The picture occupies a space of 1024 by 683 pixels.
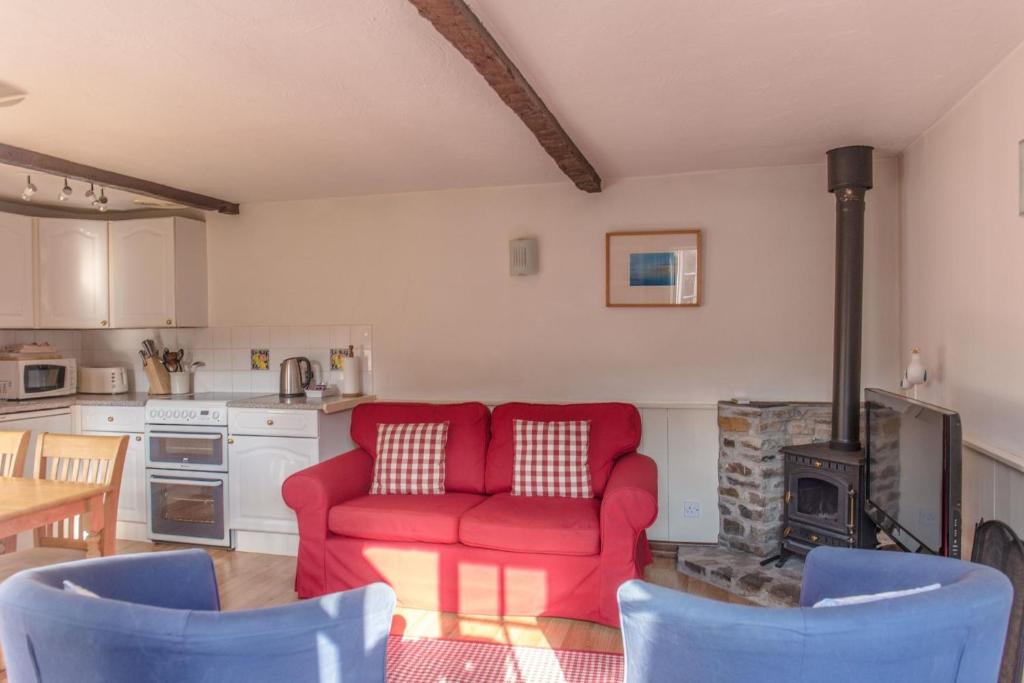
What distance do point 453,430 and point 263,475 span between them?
4.11ft

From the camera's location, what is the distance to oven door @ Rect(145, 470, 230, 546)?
396 cm

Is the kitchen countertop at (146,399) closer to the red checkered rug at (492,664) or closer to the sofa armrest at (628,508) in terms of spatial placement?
the red checkered rug at (492,664)

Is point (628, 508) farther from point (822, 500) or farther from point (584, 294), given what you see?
point (584, 294)

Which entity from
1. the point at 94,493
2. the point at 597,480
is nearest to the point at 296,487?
the point at 94,493

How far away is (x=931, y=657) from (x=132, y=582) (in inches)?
68.9

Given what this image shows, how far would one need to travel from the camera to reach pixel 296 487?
314cm

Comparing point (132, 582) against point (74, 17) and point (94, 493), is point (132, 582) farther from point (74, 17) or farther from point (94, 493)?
point (74, 17)

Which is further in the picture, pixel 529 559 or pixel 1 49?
pixel 529 559

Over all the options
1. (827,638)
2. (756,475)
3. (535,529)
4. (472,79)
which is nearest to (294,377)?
(535,529)

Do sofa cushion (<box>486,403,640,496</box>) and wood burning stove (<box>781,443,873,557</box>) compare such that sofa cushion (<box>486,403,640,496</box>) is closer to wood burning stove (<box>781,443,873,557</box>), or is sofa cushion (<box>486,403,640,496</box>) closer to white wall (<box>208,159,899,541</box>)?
white wall (<box>208,159,899,541</box>)

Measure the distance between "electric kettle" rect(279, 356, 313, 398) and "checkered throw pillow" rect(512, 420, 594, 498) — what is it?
1.65 m

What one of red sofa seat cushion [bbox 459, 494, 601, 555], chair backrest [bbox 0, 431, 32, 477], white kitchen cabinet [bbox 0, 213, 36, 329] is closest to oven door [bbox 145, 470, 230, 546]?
chair backrest [bbox 0, 431, 32, 477]

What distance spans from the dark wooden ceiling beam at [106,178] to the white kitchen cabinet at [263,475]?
158cm

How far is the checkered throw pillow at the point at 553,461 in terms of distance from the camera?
3.35 m
